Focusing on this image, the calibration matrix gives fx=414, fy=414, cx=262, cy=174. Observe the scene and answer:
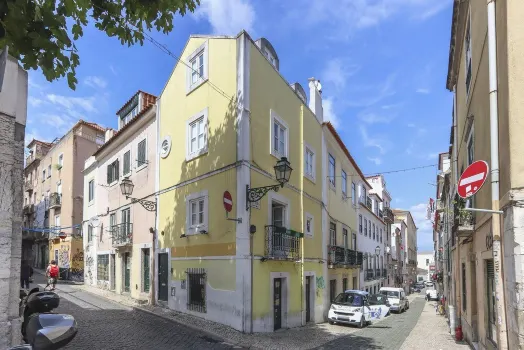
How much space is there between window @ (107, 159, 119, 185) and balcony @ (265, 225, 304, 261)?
1041cm

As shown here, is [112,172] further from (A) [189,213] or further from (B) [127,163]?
(A) [189,213]

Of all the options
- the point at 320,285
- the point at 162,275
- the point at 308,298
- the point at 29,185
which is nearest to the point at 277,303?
the point at 308,298

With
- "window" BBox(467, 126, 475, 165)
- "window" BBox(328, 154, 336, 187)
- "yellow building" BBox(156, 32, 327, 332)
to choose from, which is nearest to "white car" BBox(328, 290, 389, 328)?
"yellow building" BBox(156, 32, 327, 332)

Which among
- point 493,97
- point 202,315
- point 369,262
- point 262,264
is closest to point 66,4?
point 493,97

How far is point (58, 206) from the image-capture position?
3344cm

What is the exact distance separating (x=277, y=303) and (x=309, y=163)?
6602 millimetres

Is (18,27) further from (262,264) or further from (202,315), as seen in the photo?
(202,315)

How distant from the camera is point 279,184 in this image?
12.5 m

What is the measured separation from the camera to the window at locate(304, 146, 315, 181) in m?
17.9

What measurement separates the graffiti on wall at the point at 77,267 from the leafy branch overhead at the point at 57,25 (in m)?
25.6

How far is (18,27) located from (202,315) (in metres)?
11.4

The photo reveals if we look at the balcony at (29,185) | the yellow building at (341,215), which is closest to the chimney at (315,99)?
the yellow building at (341,215)

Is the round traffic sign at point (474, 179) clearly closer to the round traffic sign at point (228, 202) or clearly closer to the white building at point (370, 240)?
the round traffic sign at point (228, 202)

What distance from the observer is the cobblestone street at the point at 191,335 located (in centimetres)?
1039
